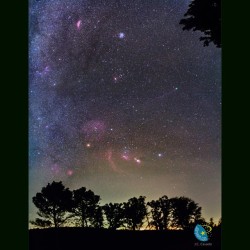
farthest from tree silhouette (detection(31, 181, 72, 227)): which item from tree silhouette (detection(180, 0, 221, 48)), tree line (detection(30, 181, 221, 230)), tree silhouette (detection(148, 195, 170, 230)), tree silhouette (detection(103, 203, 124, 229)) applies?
tree silhouette (detection(180, 0, 221, 48))

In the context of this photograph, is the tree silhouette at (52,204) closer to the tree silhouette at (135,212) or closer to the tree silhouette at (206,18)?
the tree silhouette at (135,212)

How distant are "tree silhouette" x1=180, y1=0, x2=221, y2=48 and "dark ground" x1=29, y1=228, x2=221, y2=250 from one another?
13.5 feet

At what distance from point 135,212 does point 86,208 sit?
8.58 feet

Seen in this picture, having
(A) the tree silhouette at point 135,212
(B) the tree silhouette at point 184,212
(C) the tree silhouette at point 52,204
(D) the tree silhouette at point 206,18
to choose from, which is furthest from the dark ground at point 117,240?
(D) the tree silhouette at point 206,18

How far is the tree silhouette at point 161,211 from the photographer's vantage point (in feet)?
33.1

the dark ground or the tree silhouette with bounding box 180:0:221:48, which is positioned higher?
the tree silhouette with bounding box 180:0:221:48

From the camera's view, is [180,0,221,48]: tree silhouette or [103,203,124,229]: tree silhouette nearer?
[180,0,221,48]: tree silhouette

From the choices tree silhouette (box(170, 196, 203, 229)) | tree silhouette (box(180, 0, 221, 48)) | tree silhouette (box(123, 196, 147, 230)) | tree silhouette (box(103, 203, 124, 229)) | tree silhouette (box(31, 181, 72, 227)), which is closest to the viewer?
tree silhouette (box(180, 0, 221, 48))

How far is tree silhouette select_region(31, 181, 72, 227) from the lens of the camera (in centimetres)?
1320

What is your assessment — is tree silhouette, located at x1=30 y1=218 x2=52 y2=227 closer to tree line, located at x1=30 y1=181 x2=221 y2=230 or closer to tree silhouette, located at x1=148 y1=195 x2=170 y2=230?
tree line, located at x1=30 y1=181 x2=221 y2=230

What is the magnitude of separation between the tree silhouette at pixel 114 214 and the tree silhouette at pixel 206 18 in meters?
5.83
